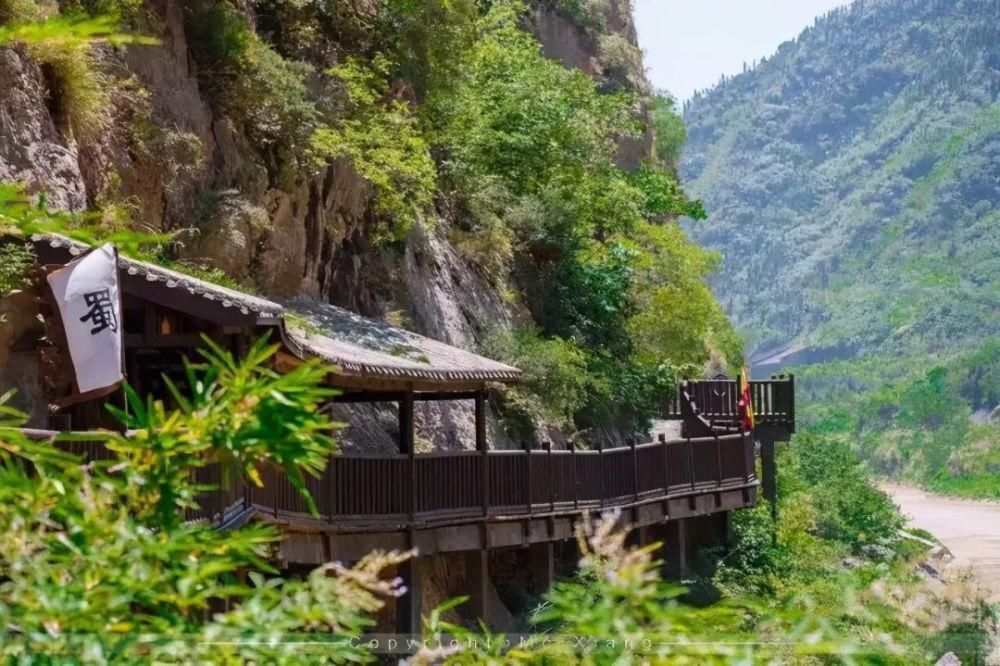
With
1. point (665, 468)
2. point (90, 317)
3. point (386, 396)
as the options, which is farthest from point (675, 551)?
point (90, 317)

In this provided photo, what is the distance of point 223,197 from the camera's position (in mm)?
20062

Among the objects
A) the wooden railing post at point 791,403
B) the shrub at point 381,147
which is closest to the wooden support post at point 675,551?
the wooden railing post at point 791,403

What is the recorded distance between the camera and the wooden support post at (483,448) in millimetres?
18531

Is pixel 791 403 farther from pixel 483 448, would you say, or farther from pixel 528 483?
pixel 483 448

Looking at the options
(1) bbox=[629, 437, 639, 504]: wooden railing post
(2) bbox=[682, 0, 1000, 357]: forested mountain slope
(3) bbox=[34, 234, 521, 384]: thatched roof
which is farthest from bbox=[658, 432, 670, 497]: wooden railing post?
(2) bbox=[682, 0, 1000, 357]: forested mountain slope

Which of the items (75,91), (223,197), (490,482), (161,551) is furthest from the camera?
(223,197)

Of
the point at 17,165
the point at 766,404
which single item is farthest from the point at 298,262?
the point at 766,404

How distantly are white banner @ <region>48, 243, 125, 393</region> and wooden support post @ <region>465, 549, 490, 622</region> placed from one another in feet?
30.2

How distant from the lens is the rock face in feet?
51.3

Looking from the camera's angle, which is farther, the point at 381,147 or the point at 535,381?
the point at 535,381

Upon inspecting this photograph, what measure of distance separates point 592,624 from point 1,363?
1025 cm

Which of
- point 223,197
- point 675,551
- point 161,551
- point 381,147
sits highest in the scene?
point 381,147

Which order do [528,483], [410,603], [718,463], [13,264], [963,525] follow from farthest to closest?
1. [963,525]
2. [718,463]
3. [528,483]
4. [410,603]
5. [13,264]

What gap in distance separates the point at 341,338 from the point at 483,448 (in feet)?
6.93
